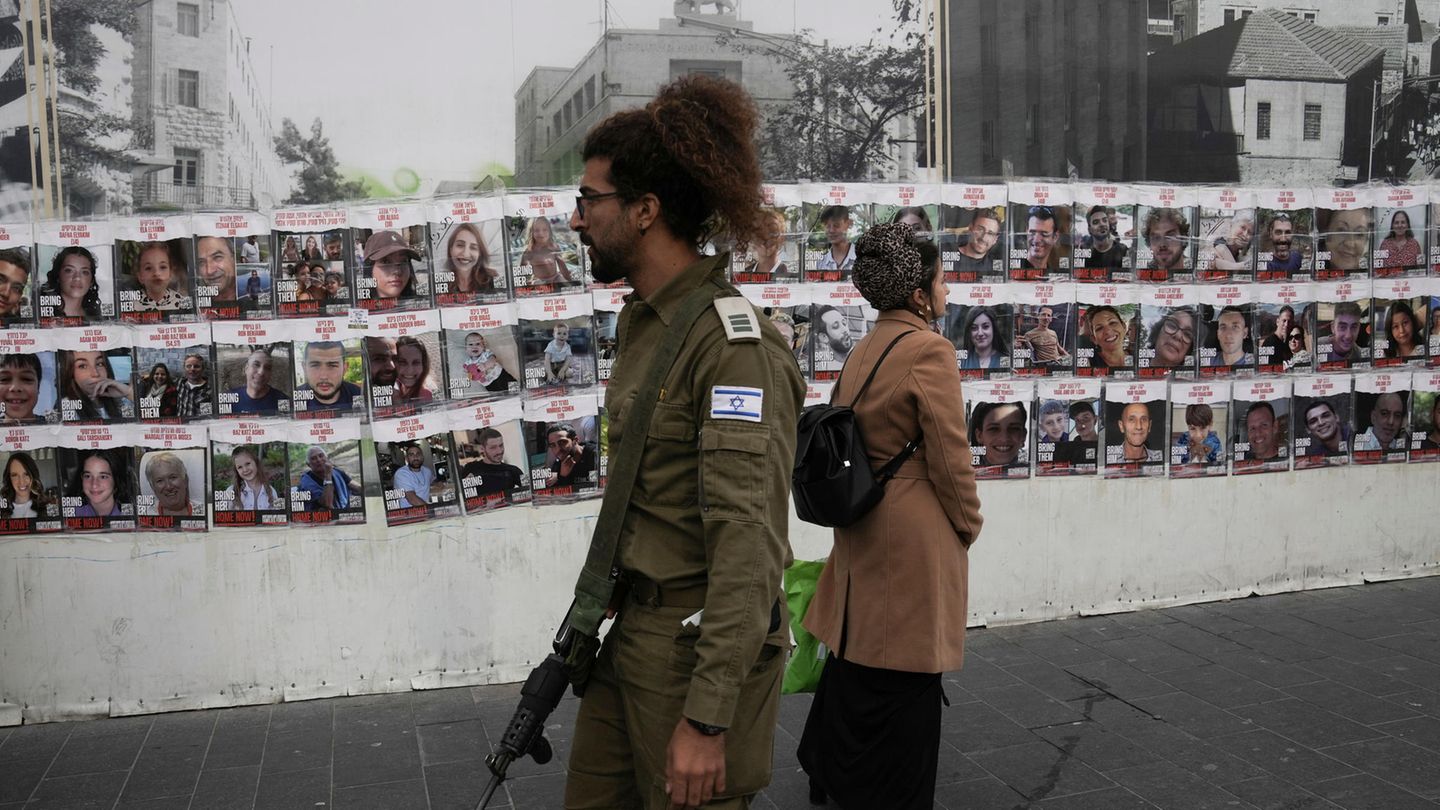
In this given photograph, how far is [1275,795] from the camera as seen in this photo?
409cm

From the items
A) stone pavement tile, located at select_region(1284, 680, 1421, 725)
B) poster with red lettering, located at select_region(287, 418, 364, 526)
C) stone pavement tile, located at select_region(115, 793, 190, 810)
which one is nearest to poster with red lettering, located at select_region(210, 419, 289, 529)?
poster with red lettering, located at select_region(287, 418, 364, 526)

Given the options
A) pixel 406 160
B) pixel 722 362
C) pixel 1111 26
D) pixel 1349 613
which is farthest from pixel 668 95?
pixel 1349 613

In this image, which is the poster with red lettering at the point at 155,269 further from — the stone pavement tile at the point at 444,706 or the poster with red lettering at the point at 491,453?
the stone pavement tile at the point at 444,706

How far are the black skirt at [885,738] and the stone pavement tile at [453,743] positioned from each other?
1400 millimetres

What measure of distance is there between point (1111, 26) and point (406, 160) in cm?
339

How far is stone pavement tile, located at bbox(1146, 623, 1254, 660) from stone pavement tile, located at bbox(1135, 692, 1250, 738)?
22.3 inches

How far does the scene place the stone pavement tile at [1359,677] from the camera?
5.06m

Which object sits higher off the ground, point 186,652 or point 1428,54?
point 1428,54

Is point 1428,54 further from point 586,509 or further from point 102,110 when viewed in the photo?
point 102,110

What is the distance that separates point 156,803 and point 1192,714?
3768 mm

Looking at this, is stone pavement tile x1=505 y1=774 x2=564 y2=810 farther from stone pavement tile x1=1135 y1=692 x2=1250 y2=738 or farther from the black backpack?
→ stone pavement tile x1=1135 y1=692 x2=1250 y2=738

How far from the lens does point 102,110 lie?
4.77 metres

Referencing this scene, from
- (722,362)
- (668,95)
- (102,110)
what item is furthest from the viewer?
(102,110)

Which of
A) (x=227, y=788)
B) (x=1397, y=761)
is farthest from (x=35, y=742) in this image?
(x=1397, y=761)
